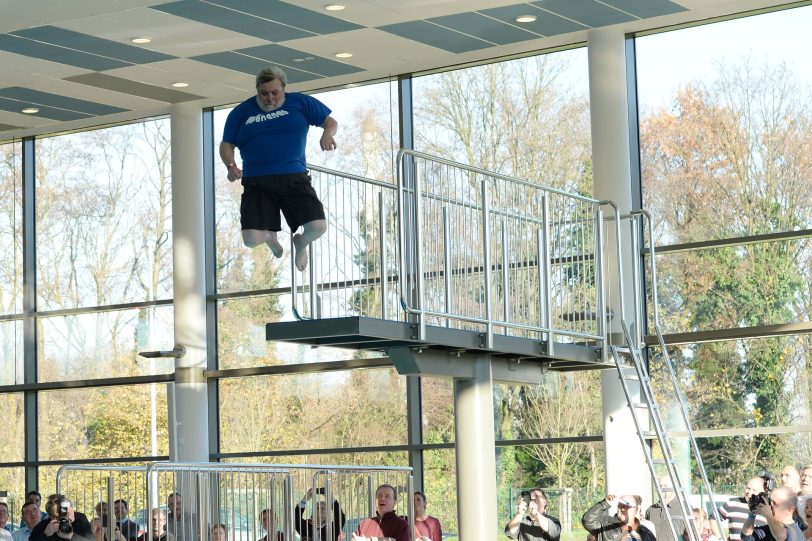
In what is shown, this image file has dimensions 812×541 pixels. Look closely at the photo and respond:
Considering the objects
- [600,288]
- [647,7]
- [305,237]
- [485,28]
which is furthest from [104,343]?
[305,237]

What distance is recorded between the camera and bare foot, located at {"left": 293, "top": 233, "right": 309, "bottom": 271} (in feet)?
28.2

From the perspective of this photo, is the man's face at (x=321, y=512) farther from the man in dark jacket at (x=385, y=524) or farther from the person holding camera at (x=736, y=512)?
the person holding camera at (x=736, y=512)

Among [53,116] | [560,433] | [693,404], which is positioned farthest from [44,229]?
[693,404]

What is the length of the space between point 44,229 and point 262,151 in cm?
906

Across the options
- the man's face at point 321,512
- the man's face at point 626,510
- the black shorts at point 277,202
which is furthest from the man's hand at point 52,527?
the man's face at point 626,510

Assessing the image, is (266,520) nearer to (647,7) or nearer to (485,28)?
(485,28)

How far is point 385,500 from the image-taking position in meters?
9.72

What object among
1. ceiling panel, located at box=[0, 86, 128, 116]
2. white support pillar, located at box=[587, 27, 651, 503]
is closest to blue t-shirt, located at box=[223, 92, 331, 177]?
white support pillar, located at box=[587, 27, 651, 503]

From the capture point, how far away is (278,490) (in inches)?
404

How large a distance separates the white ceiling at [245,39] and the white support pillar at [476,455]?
417 centimetres

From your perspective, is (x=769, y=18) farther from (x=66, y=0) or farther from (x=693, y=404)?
(x=66, y=0)

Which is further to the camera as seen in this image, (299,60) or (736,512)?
(299,60)

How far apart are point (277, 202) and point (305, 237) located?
0.28 meters

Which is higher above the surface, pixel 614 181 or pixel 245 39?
pixel 245 39
